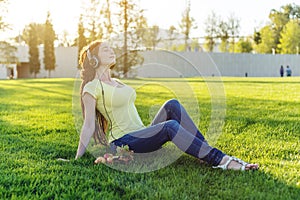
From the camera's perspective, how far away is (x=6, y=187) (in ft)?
7.72

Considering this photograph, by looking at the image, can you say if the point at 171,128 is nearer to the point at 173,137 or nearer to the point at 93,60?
the point at 173,137

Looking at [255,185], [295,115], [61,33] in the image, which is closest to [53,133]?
[255,185]

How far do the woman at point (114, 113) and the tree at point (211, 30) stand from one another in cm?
3373

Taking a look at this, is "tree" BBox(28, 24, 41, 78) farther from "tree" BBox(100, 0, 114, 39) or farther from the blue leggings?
the blue leggings

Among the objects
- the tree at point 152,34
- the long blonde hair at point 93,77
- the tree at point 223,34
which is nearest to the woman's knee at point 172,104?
the long blonde hair at point 93,77

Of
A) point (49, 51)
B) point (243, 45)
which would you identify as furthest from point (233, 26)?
point (49, 51)

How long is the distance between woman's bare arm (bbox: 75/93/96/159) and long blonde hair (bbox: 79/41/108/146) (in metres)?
0.15

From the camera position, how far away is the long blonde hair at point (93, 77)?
2996mm

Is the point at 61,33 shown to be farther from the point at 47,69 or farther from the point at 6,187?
the point at 6,187

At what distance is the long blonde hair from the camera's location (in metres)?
3.00

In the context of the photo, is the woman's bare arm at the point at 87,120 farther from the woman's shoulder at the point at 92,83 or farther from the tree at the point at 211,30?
the tree at the point at 211,30

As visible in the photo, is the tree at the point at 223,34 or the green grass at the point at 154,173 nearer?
the green grass at the point at 154,173

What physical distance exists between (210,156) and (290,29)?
3861 centimetres

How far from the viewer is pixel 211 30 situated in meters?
36.2
